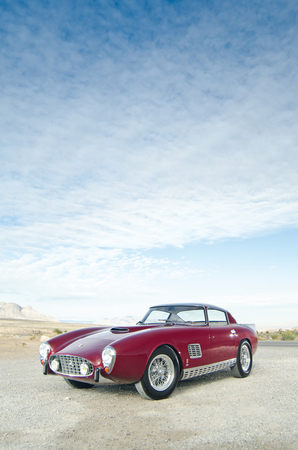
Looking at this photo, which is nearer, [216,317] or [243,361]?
[216,317]

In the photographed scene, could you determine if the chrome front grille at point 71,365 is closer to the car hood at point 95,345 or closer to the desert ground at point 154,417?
the car hood at point 95,345

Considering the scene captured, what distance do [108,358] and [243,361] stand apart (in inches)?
145

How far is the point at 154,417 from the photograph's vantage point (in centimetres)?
432

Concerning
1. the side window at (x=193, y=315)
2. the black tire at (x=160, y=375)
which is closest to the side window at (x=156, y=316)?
the side window at (x=193, y=315)

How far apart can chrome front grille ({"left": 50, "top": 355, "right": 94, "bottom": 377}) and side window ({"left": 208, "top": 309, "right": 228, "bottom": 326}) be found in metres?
2.72

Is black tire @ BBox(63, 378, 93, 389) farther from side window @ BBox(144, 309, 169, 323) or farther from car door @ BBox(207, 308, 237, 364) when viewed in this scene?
car door @ BBox(207, 308, 237, 364)

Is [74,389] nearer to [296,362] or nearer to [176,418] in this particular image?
[176,418]

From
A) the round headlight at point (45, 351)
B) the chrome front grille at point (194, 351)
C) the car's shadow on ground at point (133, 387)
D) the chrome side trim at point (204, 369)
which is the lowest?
the car's shadow on ground at point (133, 387)

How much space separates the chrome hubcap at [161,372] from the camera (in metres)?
5.20

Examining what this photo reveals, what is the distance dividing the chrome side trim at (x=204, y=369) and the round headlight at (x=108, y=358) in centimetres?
131

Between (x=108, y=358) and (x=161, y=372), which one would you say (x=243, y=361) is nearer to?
(x=161, y=372)

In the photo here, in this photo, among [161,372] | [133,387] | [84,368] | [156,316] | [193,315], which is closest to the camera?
[84,368]

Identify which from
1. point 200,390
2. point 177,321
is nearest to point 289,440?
point 200,390

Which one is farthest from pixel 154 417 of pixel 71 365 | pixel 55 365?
pixel 55 365
